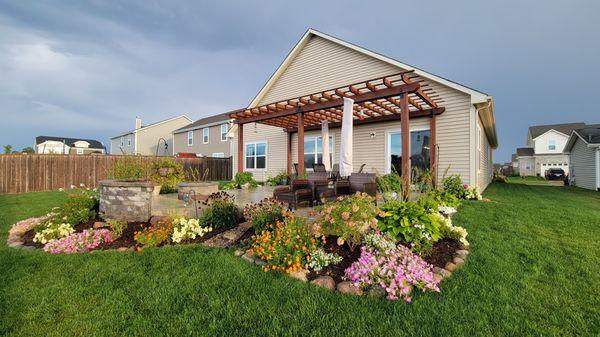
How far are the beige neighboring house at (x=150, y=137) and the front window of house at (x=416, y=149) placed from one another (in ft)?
84.8

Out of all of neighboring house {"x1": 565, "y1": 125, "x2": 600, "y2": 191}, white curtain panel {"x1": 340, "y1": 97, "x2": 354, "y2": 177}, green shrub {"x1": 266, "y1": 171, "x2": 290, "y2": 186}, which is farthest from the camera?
neighboring house {"x1": 565, "y1": 125, "x2": 600, "y2": 191}

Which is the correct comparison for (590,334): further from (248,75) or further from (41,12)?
(248,75)

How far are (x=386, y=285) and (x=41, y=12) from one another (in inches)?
477

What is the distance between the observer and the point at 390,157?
1034 cm

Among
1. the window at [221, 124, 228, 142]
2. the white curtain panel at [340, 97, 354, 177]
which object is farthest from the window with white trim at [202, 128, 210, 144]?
the white curtain panel at [340, 97, 354, 177]

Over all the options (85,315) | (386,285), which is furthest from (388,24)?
(85,315)

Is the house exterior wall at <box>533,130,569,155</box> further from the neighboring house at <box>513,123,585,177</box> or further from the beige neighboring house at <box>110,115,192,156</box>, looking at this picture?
the beige neighboring house at <box>110,115,192,156</box>

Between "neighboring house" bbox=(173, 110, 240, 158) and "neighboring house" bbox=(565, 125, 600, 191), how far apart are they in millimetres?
23133

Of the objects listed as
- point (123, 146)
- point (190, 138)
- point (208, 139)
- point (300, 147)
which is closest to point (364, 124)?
point (300, 147)

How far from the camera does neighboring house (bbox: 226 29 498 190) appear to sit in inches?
340

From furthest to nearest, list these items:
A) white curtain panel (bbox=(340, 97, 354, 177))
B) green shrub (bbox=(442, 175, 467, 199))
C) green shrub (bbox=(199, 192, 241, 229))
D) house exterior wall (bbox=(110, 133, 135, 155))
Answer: house exterior wall (bbox=(110, 133, 135, 155)) → green shrub (bbox=(442, 175, 467, 199)) → white curtain panel (bbox=(340, 97, 354, 177)) → green shrub (bbox=(199, 192, 241, 229))

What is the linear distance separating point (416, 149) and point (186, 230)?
858cm

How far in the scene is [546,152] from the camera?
33.4 m

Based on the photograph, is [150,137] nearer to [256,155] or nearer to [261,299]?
[256,155]
